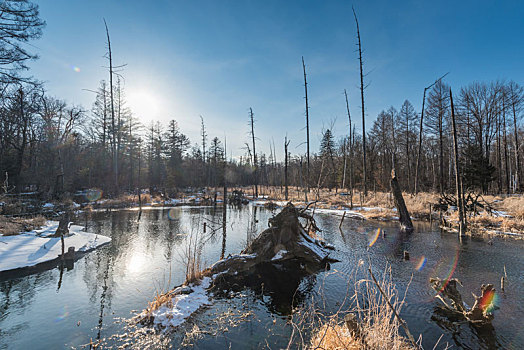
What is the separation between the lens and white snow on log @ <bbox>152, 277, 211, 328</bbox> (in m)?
5.23

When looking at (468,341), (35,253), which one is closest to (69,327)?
(35,253)

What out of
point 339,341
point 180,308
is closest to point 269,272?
point 180,308

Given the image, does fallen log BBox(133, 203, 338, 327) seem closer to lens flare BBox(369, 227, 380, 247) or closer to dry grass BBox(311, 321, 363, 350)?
dry grass BBox(311, 321, 363, 350)

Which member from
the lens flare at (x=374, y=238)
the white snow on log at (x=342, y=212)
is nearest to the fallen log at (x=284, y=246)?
the lens flare at (x=374, y=238)

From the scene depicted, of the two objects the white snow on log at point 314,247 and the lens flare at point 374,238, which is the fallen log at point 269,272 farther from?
the lens flare at point 374,238

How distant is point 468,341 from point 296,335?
3183 mm

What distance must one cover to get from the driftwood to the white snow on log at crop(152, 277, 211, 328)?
5426 millimetres

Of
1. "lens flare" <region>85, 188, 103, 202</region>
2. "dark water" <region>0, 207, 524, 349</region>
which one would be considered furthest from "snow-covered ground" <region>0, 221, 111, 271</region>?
"lens flare" <region>85, 188, 103, 202</region>

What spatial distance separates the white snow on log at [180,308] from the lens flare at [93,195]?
26.3 meters

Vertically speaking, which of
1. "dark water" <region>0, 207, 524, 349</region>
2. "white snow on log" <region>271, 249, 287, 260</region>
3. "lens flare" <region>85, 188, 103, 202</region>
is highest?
"lens flare" <region>85, 188, 103, 202</region>

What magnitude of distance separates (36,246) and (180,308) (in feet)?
27.6

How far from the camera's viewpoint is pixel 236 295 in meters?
6.70

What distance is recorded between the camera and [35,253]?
9.30 meters

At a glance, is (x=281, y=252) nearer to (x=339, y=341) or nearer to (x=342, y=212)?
(x=339, y=341)
